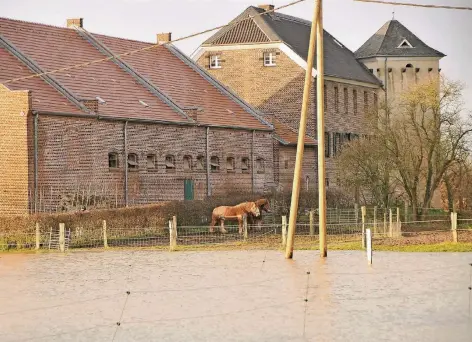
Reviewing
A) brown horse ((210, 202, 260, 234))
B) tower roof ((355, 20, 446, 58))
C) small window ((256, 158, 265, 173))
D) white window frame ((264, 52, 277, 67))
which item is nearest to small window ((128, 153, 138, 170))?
brown horse ((210, 202, 260, 234))

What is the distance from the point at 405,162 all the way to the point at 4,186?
15.6m

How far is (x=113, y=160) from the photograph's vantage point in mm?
45188

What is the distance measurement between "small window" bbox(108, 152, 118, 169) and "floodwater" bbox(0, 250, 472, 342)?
18.6 meters

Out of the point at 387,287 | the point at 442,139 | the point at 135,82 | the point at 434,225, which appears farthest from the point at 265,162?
the point at 387,287

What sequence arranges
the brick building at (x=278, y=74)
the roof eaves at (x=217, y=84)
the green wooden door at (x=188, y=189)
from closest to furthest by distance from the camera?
the green wooden door at (x=188, y=189) < the roof eaves at (x=217, y=84) < the brick building at (x=278, y=74)

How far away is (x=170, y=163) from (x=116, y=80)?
422 centimetres

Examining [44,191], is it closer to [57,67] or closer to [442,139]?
[57,67]

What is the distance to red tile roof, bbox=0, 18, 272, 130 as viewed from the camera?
44.5m

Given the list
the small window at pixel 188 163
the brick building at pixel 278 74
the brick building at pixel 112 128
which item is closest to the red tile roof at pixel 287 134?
the brick building at pixel 278 74

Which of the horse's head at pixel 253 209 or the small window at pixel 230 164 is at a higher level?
the small window at pixel 230 164

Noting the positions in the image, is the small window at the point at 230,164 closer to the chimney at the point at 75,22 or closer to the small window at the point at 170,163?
the small window at the point at 170,163

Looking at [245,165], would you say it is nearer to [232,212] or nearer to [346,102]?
[346,102]

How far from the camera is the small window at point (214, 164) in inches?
2025

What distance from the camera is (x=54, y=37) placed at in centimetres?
4981
